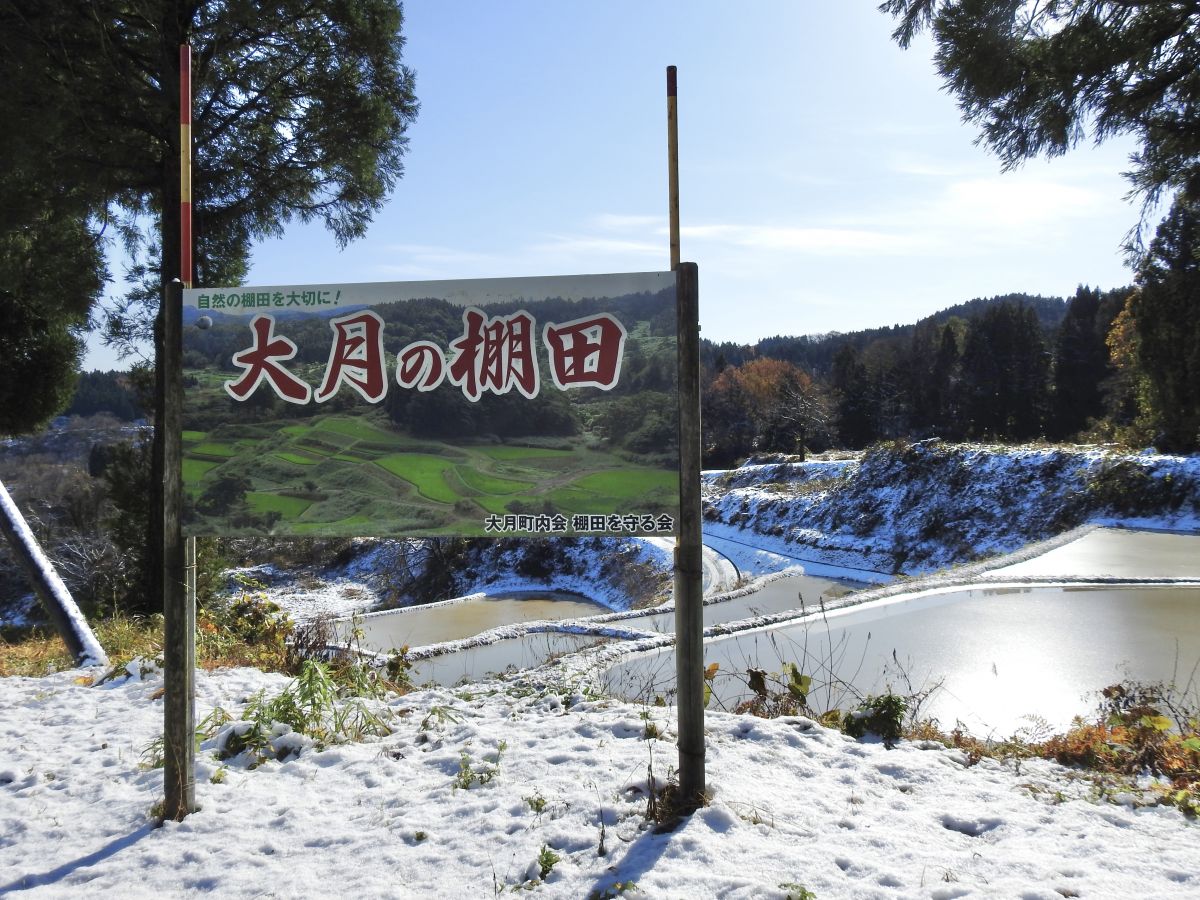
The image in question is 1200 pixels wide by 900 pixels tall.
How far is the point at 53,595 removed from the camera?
20.9 feet

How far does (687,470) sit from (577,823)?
4.35 ft

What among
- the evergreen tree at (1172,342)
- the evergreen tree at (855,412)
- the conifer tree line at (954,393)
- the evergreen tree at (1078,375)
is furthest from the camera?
the evergreen tree at (855,412)

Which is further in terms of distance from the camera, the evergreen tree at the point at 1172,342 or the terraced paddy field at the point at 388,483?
the evergreen tree at the point at 1172,342

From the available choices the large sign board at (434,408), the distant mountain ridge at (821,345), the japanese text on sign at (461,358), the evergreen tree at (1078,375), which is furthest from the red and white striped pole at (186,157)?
the distant mountain ridge at (821,345)

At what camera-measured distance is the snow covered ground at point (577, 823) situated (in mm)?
2520

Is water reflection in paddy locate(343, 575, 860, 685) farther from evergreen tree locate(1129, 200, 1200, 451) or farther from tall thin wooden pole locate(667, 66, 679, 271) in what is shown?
evergreen tree locate(1129, 200, 1200, 451)

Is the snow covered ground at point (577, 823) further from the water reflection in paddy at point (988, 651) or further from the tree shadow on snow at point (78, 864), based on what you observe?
the water reflection in paddy at point (988, 651)

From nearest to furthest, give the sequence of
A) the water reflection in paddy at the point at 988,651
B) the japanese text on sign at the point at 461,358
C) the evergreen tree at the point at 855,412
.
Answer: the japanese text on sign at the point at 461,358 → the water reflection in paddy at the point at 988,651 → the evergreen tree at the point at 855,412

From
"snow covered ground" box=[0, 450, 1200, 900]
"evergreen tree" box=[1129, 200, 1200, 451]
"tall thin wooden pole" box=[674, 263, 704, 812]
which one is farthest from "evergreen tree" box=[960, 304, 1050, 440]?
"tall thin wooden pole" box=[674, 263, 704, 812]

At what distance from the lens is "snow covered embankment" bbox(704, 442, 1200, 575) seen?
13922 mm

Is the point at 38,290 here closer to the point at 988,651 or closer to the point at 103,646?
the point at 103,646

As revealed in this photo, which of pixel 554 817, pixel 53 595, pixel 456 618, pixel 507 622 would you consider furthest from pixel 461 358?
pixel 456 618

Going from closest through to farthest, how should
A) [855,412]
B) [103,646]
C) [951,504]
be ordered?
[103,646] < [951,504] < [855,412]

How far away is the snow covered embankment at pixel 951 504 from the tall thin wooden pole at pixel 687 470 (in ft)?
42.0
